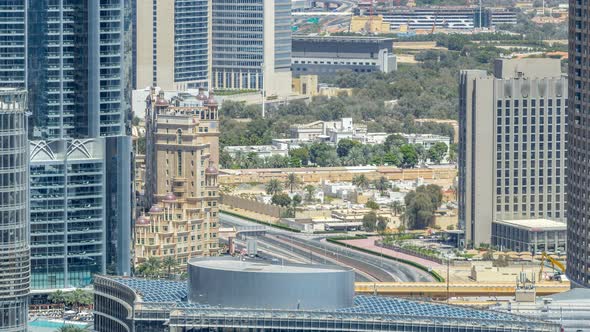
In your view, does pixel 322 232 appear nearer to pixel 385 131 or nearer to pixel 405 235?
pixel 405 235

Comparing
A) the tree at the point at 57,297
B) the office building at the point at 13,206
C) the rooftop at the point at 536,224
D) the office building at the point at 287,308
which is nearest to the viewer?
the office building at the point at 287,308

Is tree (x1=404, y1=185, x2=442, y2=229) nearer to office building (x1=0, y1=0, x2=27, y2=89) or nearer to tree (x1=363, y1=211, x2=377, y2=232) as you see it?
tree (x1=363, y1=211, x2=377, y2=232)

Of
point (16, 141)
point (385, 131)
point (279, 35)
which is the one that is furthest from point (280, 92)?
point (16, 141)

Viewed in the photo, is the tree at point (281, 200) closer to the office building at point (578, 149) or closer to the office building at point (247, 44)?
the office building at point (578, 149)

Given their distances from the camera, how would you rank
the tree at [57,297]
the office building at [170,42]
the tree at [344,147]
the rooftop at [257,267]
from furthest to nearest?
the office building at [170,42] → the tree at [344,147] → the tree at [57,297] → the rooftop at [257,267]

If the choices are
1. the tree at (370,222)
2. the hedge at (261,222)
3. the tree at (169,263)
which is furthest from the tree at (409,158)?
the tree at (169,263)
